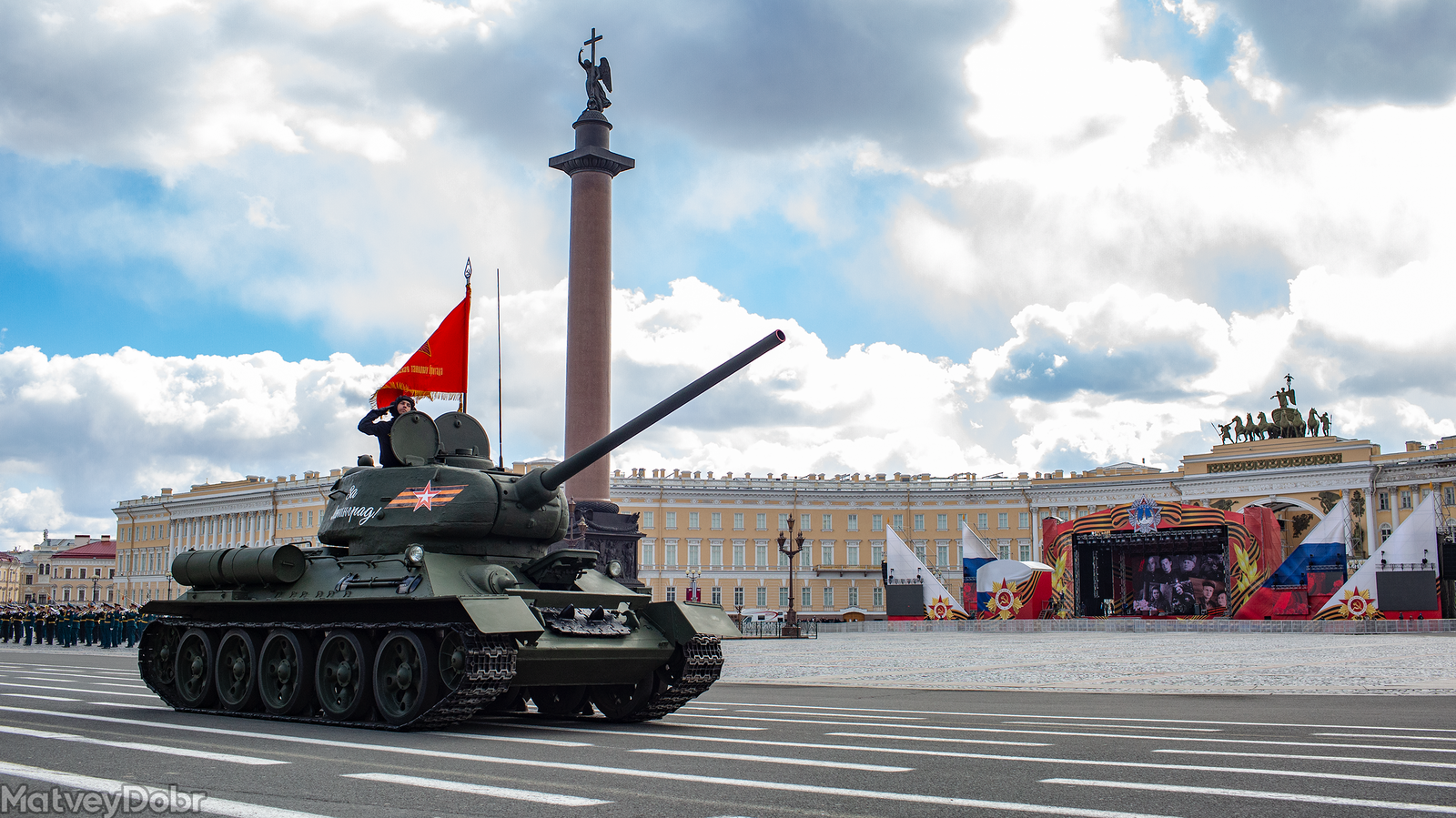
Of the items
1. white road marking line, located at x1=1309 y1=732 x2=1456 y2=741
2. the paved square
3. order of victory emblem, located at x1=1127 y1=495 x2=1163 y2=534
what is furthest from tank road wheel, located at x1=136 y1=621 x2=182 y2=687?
order of victory emblem, located at x1=1127 y1=495 x2=1163 y2=534

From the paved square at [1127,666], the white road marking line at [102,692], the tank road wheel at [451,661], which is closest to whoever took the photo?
the tank road wheel at [451,661]

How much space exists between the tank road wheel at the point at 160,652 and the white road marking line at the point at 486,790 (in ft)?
27.2

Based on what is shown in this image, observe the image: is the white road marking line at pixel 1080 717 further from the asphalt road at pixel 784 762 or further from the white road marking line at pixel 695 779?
the white road marking line at pixel 695 779

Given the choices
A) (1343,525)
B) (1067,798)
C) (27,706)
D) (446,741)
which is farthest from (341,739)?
(1343,525)

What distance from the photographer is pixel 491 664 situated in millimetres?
11773

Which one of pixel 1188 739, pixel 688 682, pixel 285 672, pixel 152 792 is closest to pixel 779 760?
pixel 1188 739

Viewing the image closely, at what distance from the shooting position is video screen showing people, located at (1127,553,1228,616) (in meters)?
63.8

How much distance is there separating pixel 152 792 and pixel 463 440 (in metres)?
8.20

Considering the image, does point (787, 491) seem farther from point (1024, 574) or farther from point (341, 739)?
point (341, 739)

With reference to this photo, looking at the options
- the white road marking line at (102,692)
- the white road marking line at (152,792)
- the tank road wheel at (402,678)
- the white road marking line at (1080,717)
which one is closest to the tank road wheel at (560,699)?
the white road marking line at (1080,717)

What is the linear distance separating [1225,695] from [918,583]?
49134mm

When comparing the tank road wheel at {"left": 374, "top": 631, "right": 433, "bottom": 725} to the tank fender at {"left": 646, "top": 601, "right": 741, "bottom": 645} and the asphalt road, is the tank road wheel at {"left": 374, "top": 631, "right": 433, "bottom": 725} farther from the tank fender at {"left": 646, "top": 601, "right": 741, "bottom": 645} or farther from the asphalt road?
the tank fender at {"left": 646, "top": 601, "right": 741, "bottom": 645}

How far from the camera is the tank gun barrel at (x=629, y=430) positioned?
1366cm

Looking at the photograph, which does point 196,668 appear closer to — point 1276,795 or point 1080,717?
point 1080,717
